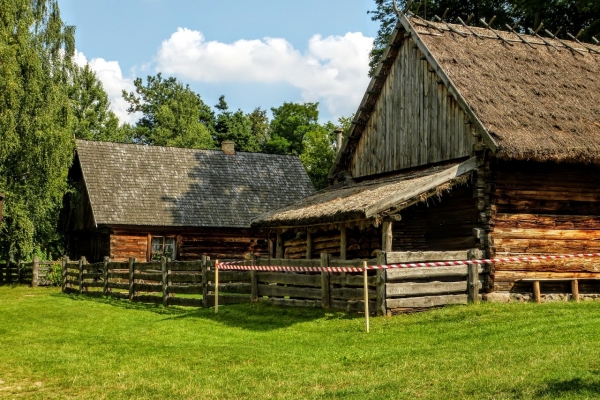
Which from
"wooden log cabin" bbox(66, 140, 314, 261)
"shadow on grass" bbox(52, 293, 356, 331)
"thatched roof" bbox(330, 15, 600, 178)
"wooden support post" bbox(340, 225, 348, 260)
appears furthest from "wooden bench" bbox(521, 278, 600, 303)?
"wooden log cabin" bbox(66, 140, 314, 261)

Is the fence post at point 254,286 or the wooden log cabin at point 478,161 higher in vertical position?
the wooden log cabin at point 478,161

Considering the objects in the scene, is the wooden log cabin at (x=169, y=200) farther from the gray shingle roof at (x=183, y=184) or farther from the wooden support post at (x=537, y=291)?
the wooden support post at (x=537, y=291)

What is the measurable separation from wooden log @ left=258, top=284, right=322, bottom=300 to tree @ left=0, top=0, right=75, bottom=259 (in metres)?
15.8

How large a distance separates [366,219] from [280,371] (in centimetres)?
668

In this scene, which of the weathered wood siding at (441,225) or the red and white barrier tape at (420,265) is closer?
the red and white barrier tape at (420,265)

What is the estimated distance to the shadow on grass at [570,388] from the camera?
8445mm

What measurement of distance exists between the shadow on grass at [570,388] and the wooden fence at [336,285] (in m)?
7.16

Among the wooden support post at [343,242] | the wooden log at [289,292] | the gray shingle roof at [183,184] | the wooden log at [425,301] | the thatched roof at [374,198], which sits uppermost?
the gray shingle roof at [183,184]

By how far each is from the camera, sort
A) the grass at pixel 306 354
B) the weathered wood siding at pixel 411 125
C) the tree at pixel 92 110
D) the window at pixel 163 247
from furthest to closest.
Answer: the tree at pixel 92 110 < the window at pixel 163 247 < the weathered wood siding at pixel 411 125 < the grass at pixel 306 354

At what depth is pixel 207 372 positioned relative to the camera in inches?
445

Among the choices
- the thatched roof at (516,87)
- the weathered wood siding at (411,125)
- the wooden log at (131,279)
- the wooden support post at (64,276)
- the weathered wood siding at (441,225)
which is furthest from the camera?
the wooden support post at (64,276)

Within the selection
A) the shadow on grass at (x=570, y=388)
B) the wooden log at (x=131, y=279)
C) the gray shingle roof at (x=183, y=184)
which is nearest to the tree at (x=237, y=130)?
the gray shingle roof at (x=183, y=184)

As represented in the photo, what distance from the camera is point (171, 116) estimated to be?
200 ft

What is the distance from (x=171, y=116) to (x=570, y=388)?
178ft
